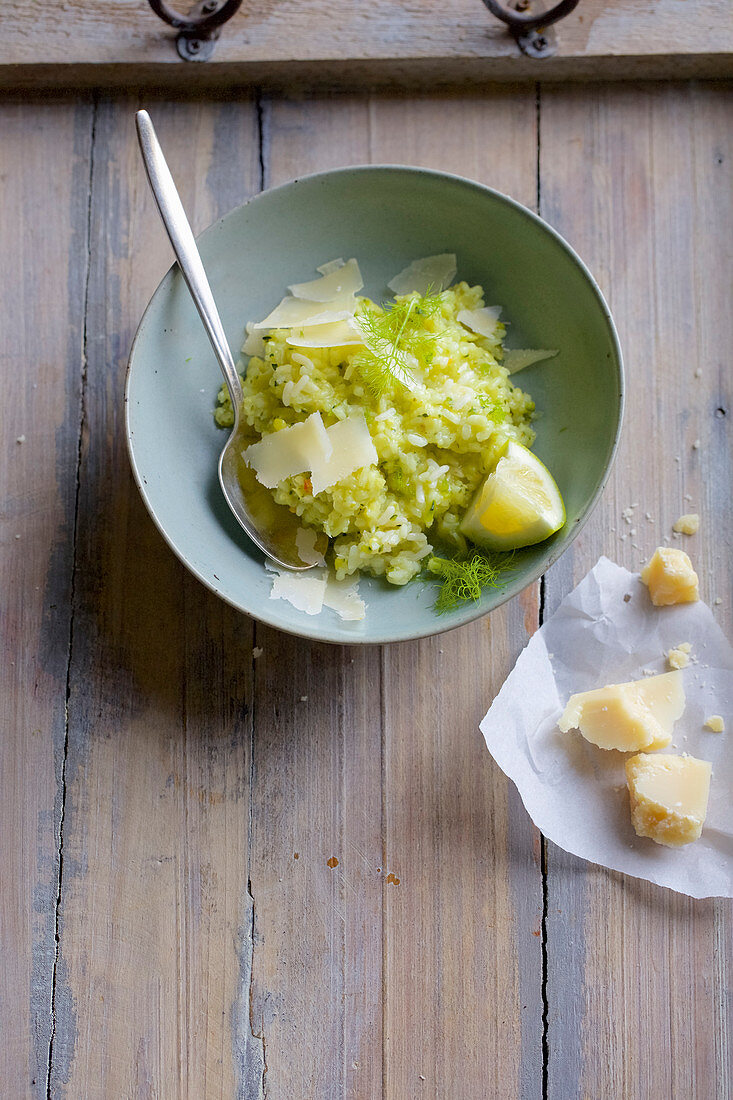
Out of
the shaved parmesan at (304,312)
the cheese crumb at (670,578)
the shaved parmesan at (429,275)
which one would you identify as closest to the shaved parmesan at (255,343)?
the shaved parmesan at (304,312)

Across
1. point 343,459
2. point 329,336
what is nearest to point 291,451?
point 343,459

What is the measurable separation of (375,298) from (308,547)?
0.57m

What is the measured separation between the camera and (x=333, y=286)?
1.94m

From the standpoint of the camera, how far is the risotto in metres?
1.77

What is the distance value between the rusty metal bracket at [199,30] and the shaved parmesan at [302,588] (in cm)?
116

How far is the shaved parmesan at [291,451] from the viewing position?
5.72 ft

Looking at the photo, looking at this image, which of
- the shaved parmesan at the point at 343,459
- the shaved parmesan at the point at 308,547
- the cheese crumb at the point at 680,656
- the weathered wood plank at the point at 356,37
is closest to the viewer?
the shaved parmesan at the point at 343,459

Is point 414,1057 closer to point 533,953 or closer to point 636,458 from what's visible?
point 533,953

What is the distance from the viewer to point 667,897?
1.92m

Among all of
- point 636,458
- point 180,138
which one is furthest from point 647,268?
point 180,138

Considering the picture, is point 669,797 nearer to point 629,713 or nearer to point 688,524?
point 629,713

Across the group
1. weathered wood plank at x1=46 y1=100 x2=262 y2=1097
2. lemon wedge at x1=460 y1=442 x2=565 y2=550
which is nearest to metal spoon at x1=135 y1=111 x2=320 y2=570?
weathered wood plank at x1=46 y1=100 x2=262 y2=1097

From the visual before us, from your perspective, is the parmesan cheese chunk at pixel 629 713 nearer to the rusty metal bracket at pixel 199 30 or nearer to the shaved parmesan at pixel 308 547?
the shaved parmesan at pixel 308 547

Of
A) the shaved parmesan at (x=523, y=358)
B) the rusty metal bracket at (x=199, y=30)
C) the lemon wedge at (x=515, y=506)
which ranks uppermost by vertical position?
the rusty metal bracket at (x=199, y=30)
